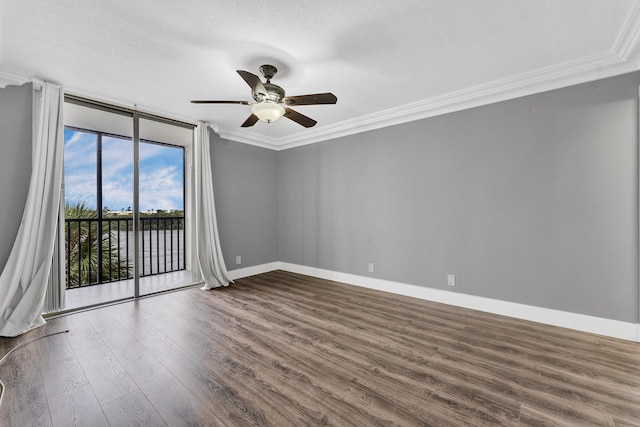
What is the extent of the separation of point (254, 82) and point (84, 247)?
14.0 ft

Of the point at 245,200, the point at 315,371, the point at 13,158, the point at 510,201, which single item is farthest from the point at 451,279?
the point at 13,158

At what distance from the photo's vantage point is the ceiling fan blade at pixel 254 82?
7.46 ft

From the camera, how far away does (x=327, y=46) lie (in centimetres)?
239

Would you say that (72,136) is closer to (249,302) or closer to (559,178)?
(249,302)

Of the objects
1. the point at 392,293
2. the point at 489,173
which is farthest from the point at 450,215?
the point at 392,293

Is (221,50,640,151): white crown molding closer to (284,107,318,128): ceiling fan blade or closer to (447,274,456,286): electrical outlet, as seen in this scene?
(284,107,318,128): ceiling fan blade

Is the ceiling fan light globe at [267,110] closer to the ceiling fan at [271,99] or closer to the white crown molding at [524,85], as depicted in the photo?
the ceiling fan at [271,99]

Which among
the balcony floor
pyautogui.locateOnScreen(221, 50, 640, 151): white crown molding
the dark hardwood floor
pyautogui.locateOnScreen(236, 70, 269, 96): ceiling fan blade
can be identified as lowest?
the dark hardwood floor

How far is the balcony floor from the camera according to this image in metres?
3.63

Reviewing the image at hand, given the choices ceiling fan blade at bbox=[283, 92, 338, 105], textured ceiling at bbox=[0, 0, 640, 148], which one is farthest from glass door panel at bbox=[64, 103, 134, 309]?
ceiling fan blade at bbox=[283, 92, 338, 105]

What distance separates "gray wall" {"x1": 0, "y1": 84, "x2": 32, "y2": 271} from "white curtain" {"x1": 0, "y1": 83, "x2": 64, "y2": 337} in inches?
3.7

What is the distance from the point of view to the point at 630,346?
2.39 meters

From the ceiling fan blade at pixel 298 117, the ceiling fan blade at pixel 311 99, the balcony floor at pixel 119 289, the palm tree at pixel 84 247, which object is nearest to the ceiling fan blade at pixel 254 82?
the ceiling fan blade at pixel 311 99

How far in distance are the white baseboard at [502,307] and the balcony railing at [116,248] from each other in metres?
1.75
